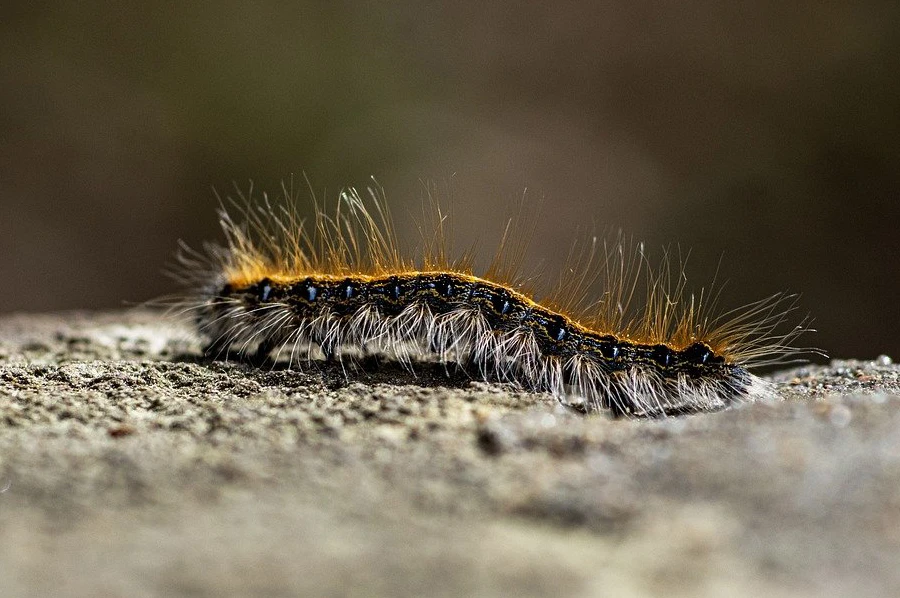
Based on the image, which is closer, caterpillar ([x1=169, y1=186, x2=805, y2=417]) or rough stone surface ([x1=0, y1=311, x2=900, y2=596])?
rough stone surface ([x1=0, y1=311, x2=900, y2=596])

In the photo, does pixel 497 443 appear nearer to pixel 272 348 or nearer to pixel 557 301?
pixel 557 301

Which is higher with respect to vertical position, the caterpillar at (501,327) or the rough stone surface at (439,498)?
the caterpillar at (501,327)

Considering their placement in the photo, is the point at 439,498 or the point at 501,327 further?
the point at 501,327

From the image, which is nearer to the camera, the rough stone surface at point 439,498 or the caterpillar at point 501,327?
the rough stone surface at point 439,498

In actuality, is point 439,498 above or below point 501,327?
below
